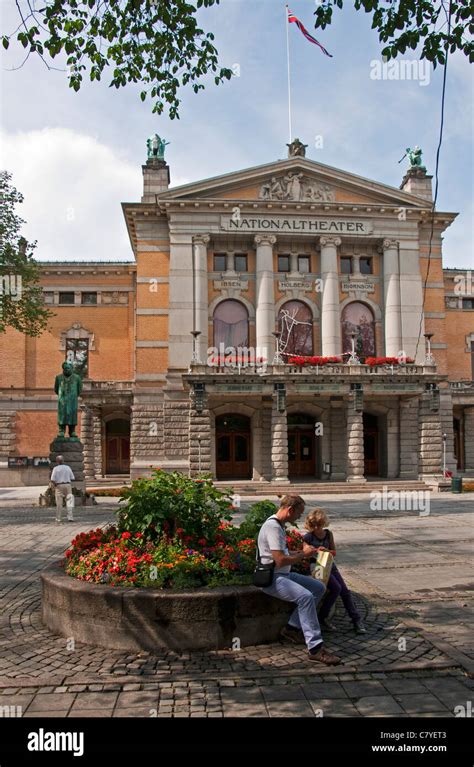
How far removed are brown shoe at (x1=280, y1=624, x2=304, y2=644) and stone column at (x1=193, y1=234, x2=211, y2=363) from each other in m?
28.0

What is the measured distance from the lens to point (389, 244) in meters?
35.6

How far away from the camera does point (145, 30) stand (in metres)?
8.10

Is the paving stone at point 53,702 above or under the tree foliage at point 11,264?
under

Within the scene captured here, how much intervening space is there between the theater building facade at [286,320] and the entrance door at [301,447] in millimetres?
71

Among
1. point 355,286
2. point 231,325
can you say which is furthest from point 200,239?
point 355,286

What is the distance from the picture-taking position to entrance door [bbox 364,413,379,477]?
118 feet

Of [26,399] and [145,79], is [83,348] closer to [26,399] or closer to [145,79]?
[26,399]

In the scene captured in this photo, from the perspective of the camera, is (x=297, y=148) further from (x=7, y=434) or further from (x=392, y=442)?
(x=7, y=434)

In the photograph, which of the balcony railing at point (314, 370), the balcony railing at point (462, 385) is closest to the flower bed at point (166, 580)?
the balcony railing at point (314, 370)

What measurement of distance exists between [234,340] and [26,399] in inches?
616

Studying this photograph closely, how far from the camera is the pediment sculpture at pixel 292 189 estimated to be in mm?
35094

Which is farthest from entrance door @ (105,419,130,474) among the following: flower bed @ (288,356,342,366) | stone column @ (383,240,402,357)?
stone column @ (383,240,402,357)

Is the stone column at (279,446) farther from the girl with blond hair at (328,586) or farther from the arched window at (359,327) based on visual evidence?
the girl with blond hair at (328,586)

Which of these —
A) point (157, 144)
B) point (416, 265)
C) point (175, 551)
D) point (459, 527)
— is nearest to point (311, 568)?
point (175, 551)
